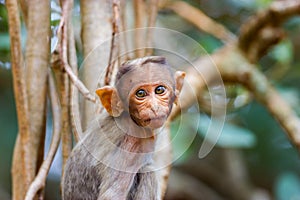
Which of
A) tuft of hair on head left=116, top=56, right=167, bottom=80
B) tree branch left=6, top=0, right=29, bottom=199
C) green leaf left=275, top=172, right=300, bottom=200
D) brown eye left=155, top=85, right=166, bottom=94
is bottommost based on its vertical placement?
green leaf left=275, top=172, right=300, bottom=200

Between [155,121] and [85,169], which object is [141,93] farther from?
[85,169]

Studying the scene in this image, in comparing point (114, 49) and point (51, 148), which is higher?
point (114, 49)

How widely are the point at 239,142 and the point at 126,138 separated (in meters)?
1.21

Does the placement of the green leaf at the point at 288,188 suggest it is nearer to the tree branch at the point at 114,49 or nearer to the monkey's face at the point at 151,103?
the tree branch at the point at 114,49

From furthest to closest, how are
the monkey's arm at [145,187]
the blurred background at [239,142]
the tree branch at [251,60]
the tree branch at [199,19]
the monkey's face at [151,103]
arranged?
1. the blurred background at [239,142]
2. the tree branch at [199,19]
3. the tree branch at [251,60]
4. the monkey's arm at [145,187]
5. the monkey's face at [151,103]

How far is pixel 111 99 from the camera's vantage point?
76 centimetres

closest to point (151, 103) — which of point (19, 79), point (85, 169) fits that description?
point (85, 169)

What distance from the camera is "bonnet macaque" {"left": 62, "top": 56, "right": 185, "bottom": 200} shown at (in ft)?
2.26

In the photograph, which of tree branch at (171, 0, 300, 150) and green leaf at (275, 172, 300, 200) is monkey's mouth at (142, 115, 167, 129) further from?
green leaf at (275, 172, 300, 200)

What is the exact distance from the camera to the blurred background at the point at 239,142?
6.97 ft

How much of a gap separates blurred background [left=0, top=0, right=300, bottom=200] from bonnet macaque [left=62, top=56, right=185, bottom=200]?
90 centimetres

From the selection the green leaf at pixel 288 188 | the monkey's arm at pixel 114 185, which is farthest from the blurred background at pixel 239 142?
the monkey's arm at pixel 114 185

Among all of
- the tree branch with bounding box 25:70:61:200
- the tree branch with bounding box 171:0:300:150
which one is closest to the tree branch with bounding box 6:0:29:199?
the tree branch with bounding box 25:70:61:200

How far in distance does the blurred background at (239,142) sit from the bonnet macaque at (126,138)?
90cm
